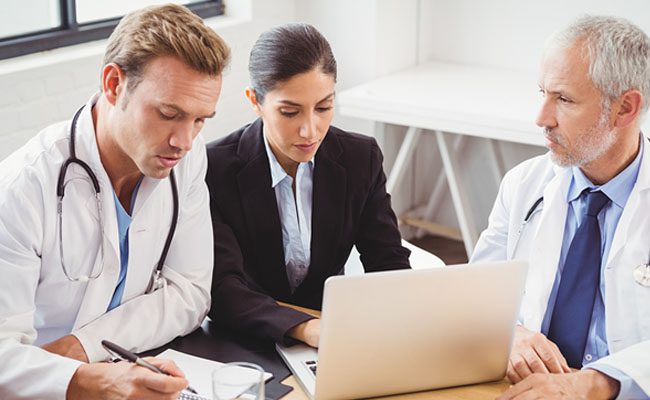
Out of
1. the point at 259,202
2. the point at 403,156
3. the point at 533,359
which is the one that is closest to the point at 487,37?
the point at 403,156

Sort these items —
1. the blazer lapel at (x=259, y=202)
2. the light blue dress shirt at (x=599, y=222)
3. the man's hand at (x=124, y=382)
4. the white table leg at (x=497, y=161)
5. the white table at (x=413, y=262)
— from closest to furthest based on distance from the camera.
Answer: the man's hand at (x=124, y=382) < the light blue dress shirt at (x=599, y=222) < the blazer lapel at (x=259, y=202) < the white table at (x=413, y=262) < the white table leg at (x=497, y=161)

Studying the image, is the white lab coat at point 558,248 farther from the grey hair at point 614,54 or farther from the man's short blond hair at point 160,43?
the man's short blond hair at point 160,43

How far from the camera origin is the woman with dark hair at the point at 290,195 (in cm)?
210

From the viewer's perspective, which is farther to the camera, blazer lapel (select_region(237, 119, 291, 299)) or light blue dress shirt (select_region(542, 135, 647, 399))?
blazer lapel (select_region(237, 119, 291, 299))

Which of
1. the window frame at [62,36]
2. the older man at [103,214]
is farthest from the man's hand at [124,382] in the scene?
the window frame at [62,36]

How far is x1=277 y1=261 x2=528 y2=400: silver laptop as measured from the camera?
158 cm

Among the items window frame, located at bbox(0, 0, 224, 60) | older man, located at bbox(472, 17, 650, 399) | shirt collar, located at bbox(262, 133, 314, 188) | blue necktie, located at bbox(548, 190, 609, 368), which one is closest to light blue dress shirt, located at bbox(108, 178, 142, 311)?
shirt collar, located at bbox(262, 133, 314, 188)

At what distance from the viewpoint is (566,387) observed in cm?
174

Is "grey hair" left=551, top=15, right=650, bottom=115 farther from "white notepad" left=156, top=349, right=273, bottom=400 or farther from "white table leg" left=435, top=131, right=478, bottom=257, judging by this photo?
"white table leg" left=435, top=131, right=478, bottom=257

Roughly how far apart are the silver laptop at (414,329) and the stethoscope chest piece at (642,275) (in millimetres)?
386

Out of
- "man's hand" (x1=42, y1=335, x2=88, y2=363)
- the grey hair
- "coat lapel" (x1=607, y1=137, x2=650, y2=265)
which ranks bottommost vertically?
"man's hand" (x1=42, y1=335, x2=88, y2=363)

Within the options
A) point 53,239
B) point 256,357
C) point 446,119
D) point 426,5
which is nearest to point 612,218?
point 256,357

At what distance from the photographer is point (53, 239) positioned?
1.79 meters

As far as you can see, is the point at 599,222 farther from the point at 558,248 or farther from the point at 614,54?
the point at 614,54
